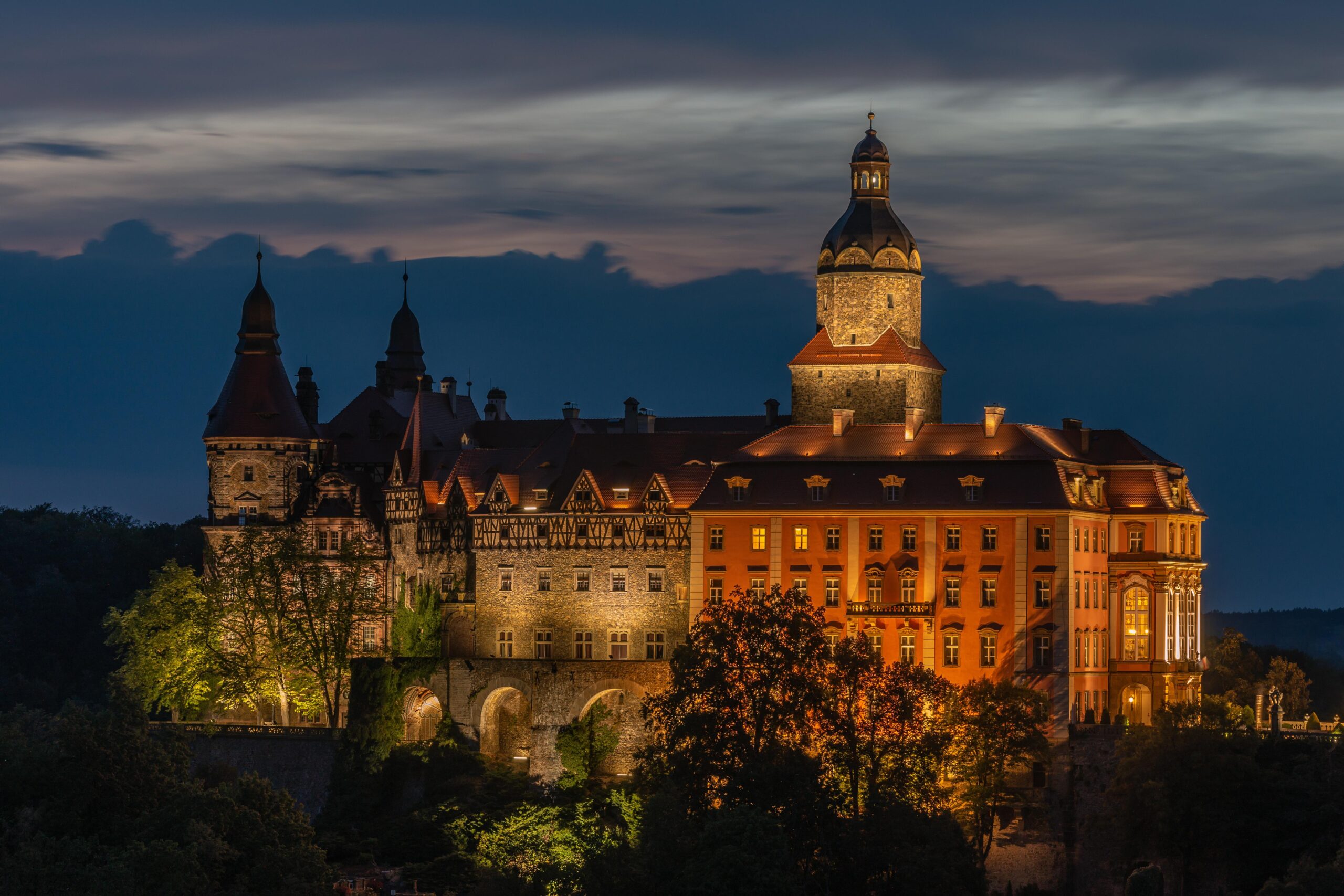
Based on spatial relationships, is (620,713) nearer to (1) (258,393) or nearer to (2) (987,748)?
(2) (987,748)

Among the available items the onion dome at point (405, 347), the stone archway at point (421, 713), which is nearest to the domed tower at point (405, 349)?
the onion dome at point (405, 347)

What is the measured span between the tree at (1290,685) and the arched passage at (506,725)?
35.0 metres

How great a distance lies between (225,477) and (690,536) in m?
25.5

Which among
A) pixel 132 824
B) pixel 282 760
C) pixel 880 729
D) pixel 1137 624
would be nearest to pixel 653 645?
pixel 282 760

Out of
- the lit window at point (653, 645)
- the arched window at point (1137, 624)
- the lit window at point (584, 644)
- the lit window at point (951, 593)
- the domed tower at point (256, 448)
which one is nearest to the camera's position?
the lit window at point (951, 593)

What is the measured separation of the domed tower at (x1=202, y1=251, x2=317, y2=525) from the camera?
4665 inches

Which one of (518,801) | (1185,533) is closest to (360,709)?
(518,801)

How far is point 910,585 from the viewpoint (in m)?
99.6

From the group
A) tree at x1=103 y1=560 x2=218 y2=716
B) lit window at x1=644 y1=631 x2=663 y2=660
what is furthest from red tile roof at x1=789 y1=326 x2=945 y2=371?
tree at x1=103 y1=560 x2=218 y2=716

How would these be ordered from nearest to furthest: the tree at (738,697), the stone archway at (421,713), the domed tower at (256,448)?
the tree at (738,697)
the stone archway at (421,713)
the domed tower at (256,448)

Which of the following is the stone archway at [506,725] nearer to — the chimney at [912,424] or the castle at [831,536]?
the castle at [831,536]

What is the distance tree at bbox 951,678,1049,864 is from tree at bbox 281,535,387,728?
28.0 metres

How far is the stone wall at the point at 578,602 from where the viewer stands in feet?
344

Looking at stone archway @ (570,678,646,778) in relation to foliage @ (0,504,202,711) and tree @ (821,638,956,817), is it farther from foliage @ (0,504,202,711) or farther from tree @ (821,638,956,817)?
foliage @ (0,504,202,711)
